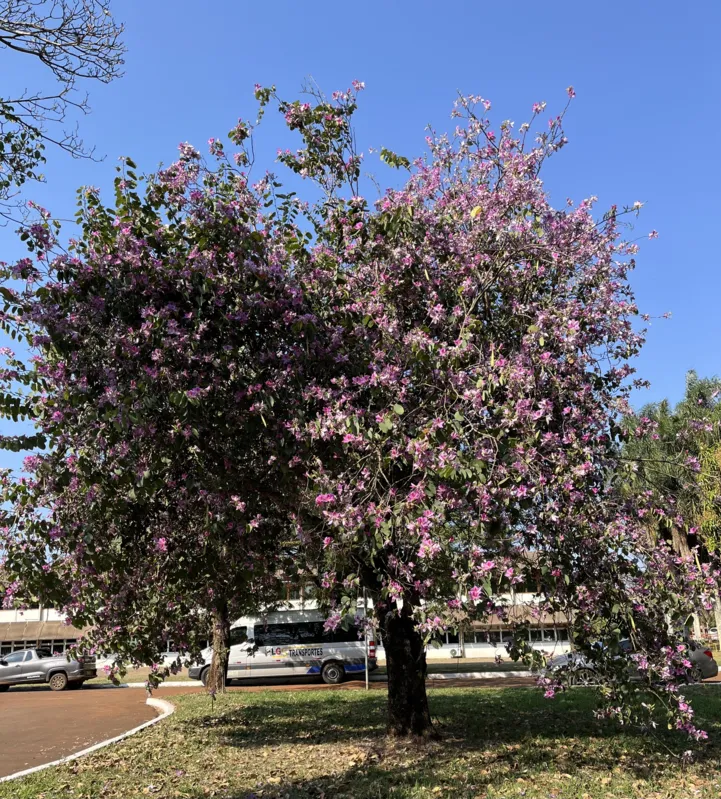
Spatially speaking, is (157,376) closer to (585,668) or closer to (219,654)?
(585,668)

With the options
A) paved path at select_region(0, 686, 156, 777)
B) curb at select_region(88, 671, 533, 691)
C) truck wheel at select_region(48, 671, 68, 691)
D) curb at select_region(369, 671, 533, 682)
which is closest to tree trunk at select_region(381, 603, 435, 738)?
paved path at select_region(0, 686, 156, 777)

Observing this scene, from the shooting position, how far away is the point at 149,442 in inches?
233

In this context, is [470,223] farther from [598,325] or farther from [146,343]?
[146,343]

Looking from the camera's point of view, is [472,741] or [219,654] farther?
[219,654]

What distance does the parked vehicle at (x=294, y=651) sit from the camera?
2241cm

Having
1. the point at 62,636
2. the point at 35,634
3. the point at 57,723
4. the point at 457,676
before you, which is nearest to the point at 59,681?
the point at 57,723

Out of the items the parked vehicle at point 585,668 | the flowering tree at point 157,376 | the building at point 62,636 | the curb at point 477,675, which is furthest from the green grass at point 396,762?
the curb at point 477,675

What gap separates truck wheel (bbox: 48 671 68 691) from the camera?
80.2 ft

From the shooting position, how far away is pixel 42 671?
2477cm

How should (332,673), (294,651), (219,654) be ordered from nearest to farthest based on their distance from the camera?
(219,654) < (332,673) < (294,651)

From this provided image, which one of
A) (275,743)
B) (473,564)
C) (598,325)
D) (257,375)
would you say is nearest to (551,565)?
(473,564)

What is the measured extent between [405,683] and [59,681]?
68.8 ft

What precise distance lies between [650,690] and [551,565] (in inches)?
51.1

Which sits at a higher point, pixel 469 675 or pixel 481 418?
pixel 481 418
